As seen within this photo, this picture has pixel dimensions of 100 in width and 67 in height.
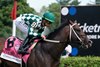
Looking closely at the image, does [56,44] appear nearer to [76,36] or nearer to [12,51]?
[76,36]

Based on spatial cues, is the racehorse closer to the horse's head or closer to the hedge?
the horse's head

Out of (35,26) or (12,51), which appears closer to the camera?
(35,26)

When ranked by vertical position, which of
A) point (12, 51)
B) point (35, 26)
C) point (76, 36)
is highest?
point (35, 26)

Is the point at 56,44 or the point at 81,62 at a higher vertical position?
the point at 56,44

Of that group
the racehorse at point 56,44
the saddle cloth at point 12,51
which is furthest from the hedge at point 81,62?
the racehorse at point 56,44

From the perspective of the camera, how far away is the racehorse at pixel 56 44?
26.3 ft

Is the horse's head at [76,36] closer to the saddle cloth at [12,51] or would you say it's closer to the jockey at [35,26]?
the jockey at [35,26]

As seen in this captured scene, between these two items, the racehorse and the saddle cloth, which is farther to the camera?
the saddle cloth

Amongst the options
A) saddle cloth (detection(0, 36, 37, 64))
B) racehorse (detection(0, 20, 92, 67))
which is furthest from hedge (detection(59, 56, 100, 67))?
racehorse (detection(0, 20, 92, 67))

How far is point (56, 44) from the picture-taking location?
8.16 metres

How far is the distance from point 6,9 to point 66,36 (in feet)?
56.2

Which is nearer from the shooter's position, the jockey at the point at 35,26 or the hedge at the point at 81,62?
the jockey at the point at 35,26

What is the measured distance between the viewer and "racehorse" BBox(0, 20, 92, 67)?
801 centimetres

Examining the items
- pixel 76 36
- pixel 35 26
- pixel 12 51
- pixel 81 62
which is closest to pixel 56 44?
pixel 76 36
